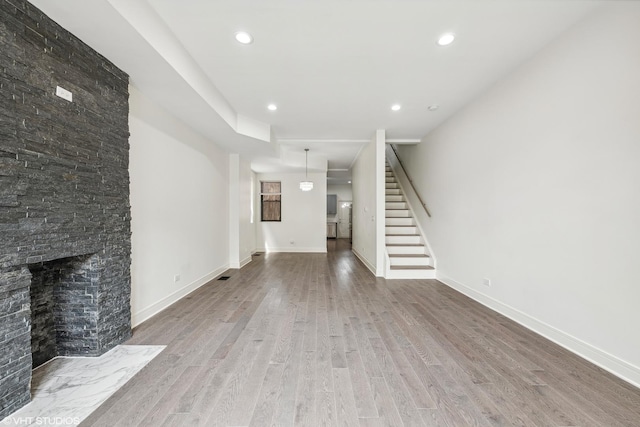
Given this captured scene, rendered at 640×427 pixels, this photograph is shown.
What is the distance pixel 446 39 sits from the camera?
2230 mm

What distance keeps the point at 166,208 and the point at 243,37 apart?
7.44 ft

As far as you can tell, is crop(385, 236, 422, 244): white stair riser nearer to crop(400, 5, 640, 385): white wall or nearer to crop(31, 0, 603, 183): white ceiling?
crop(400, 5, 640, 385): white wall

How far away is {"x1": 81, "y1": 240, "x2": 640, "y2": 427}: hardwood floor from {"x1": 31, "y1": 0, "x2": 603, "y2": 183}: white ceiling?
8.68 feet

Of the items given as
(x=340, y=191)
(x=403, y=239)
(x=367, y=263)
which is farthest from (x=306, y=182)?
(x=340, y=191)

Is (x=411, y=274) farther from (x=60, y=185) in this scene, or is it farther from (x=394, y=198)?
(x=60, y=185)

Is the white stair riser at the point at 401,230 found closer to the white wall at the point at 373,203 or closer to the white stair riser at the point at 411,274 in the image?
the white wall at the point at 373,203

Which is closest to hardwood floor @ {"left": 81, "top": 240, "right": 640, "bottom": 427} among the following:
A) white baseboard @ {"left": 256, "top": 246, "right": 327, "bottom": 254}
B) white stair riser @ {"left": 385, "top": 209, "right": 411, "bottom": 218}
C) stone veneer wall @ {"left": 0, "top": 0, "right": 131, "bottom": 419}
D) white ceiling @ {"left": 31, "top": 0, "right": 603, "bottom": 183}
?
stone veneer wall @ {"left": 0, "top": 0, "right": 131, "bottom": 419}

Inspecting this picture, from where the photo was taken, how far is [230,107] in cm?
369

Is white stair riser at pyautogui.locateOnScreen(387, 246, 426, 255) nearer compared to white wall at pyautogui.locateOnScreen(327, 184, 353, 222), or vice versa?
white stair riser at pyautogui.locateOnScreen(387, 246, 426, 255)

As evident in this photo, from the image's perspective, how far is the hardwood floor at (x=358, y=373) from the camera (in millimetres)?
1453

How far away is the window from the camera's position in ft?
27.3

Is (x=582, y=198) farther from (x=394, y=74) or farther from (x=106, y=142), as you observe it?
(x=106, y=142)

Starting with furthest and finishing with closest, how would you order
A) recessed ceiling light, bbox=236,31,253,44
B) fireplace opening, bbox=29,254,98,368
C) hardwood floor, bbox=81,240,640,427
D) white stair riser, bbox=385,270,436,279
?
white stair riser, bbox=385,270,436,279 < recessed ceiling light, bbox=236,31,253,44 < fireplace opening, bbox=29,254,98,368 < hardwood floor, bbox=81,240,640,427

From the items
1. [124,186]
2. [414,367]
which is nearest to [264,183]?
[124,186]
